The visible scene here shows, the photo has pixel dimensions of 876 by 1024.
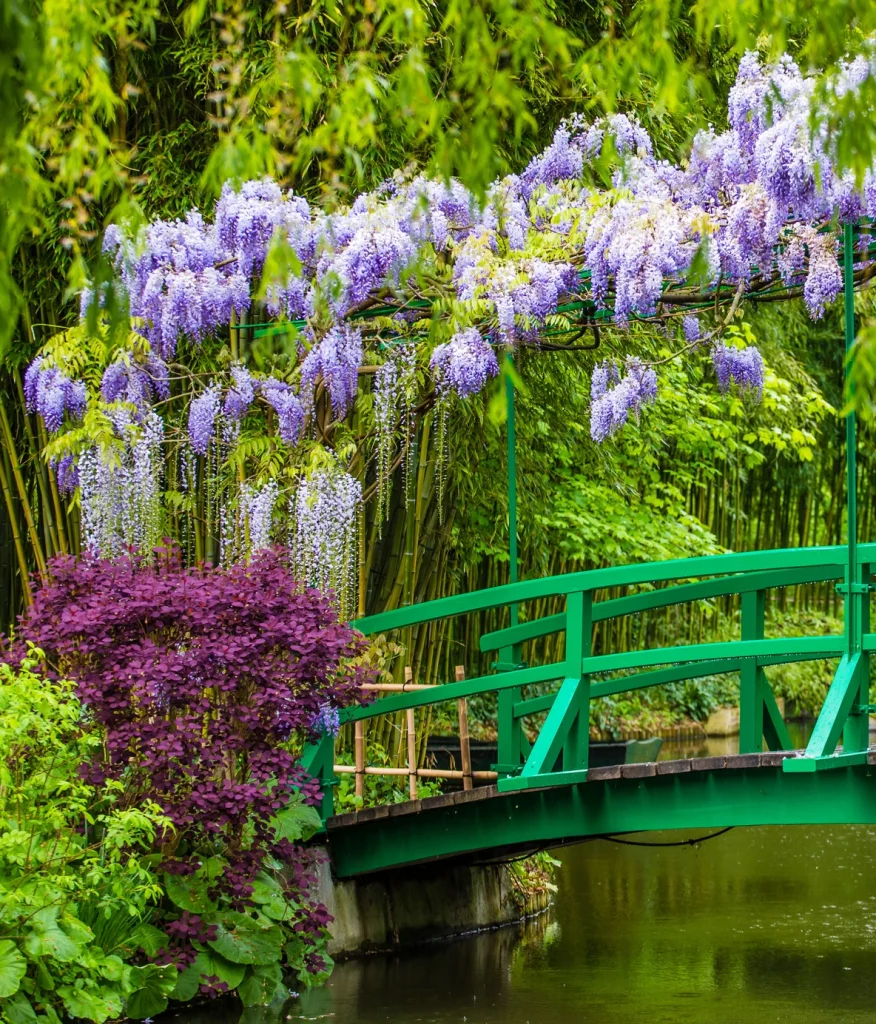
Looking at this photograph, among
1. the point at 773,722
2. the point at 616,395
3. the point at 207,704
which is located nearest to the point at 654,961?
the point at 773,722

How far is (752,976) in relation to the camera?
6.04 m

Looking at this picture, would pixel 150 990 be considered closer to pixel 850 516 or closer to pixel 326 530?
pixel 326 530

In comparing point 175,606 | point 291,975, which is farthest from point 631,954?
point 175,606

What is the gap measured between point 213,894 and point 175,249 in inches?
97.8

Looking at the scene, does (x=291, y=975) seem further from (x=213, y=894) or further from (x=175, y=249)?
(x=175, y=249)

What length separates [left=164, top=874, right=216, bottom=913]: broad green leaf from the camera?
17.7ft

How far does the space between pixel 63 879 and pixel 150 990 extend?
1.94ft

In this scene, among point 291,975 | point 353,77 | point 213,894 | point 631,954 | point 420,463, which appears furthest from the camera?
point 420,463

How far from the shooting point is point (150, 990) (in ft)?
17.0

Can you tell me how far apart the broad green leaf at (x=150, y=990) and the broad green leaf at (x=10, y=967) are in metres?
0.54

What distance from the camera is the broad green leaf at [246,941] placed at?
17.8ft

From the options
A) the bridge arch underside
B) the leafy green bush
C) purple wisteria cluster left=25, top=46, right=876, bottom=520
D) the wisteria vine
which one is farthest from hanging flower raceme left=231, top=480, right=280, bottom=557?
the leafy green bush

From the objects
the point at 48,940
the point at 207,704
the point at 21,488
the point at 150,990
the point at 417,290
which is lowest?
the point at 150,990

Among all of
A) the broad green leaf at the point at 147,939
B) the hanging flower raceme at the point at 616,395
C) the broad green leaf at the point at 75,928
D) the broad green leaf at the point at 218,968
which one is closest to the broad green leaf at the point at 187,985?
the broad green leaf at the point at 218,968
